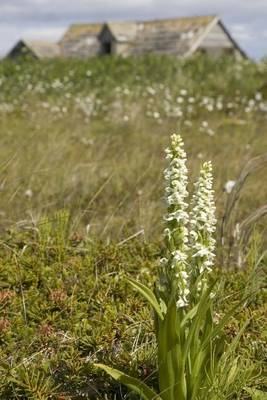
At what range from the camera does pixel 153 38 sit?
118 feet

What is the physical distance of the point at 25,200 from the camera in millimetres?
6789

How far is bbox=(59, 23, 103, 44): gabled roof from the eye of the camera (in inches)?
1567

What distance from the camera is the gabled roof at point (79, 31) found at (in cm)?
3981

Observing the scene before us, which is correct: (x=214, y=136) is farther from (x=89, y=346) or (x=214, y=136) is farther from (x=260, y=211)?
(x=89, y=346)

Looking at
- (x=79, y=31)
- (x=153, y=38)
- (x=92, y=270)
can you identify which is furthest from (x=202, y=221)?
(x=79, y=31)

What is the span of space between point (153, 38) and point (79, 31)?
22.5 feet

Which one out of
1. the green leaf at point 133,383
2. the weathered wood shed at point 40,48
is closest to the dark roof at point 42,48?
the weathered wood shed at point 40,48

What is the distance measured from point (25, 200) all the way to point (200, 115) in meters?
10.1

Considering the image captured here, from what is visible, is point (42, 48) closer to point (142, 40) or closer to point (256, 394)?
point (142, 40)

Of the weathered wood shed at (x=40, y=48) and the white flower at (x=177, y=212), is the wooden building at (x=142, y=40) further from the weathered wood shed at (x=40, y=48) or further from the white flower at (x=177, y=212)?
the white flower at (x=177, y=212)

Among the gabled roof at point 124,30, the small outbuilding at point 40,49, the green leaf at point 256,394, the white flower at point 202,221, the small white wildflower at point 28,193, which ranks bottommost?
the green leaf at point 256,394

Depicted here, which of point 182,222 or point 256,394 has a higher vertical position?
point 182,222

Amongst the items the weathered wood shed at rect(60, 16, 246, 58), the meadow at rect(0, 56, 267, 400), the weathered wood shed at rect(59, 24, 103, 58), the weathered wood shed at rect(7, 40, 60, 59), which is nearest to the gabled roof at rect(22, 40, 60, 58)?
the weathered wood shed at rect(7, 40, 60, 59)

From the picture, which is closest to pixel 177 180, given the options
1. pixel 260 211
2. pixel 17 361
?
pixel 17 361
